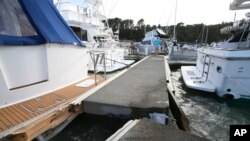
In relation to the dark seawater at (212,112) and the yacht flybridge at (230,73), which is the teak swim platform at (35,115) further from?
the yacht flybridge at (230,73)

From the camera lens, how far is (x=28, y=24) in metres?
4.44

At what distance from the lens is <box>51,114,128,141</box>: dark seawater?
10.9 feet

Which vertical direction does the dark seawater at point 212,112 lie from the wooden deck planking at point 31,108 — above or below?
below

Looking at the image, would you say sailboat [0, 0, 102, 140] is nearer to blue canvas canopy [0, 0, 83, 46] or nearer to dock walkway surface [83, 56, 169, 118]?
blue canvas canopy [0, 0, 83, 46]

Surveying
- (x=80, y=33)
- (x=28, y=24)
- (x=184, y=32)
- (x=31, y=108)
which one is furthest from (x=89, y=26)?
(x=184, y=32)

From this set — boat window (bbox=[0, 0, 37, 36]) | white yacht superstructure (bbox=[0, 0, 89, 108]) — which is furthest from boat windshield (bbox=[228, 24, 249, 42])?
boat window (bbox=[0, 0, 37, 36])

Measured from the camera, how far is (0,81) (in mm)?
3553

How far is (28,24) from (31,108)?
212cm

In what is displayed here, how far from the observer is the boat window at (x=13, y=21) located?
4.05m

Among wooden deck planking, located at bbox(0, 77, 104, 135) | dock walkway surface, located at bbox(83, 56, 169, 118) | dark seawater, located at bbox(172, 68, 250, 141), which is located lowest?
dark seawater, located at bbox(172, 68, 250, 141)

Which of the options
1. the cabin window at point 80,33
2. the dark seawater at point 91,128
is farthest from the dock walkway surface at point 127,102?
the cabin window at point 80,33

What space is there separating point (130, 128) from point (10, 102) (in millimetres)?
2719

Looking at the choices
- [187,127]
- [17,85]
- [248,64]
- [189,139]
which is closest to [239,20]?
[248,64]

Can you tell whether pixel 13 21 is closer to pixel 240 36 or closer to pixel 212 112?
pixel 212 112
